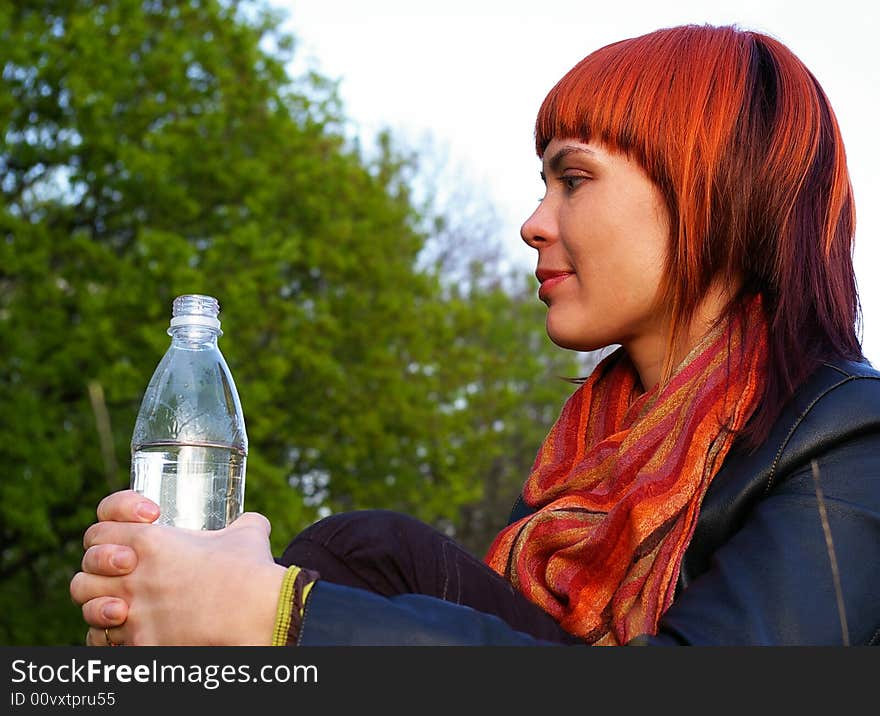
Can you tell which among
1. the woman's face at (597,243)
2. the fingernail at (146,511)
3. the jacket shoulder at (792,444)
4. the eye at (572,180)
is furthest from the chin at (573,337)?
the fingernail at (146,511)

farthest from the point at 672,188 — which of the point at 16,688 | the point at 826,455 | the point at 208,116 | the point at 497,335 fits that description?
the point at 497,335

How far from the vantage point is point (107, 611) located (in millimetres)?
1750

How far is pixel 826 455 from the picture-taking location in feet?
A: 6.59

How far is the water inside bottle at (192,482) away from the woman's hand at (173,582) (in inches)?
19.5

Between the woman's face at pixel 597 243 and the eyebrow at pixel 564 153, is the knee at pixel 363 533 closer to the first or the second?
the woman's face at pixel 597 243

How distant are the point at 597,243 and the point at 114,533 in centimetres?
120

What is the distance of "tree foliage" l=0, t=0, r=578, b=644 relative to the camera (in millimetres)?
14984

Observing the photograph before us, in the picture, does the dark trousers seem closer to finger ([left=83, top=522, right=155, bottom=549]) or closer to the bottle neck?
finger ([left=83, top=522, right=155, bottom=549])

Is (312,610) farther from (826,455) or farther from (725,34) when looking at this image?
(725,34)

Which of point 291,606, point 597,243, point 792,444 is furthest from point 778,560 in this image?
point 597,243

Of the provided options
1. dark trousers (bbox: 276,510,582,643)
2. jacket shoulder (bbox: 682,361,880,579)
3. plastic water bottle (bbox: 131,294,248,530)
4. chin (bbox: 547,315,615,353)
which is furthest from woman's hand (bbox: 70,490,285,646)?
chin (bbox: 547,315,615,353)

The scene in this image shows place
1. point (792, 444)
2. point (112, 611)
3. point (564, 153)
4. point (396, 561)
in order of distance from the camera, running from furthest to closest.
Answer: point (564, 153)
point (792, 444)
point (396, 561)
point (112, 611)

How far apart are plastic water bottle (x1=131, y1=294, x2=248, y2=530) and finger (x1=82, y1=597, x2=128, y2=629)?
24.9 inches

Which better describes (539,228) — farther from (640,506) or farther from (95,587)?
(95,587)
